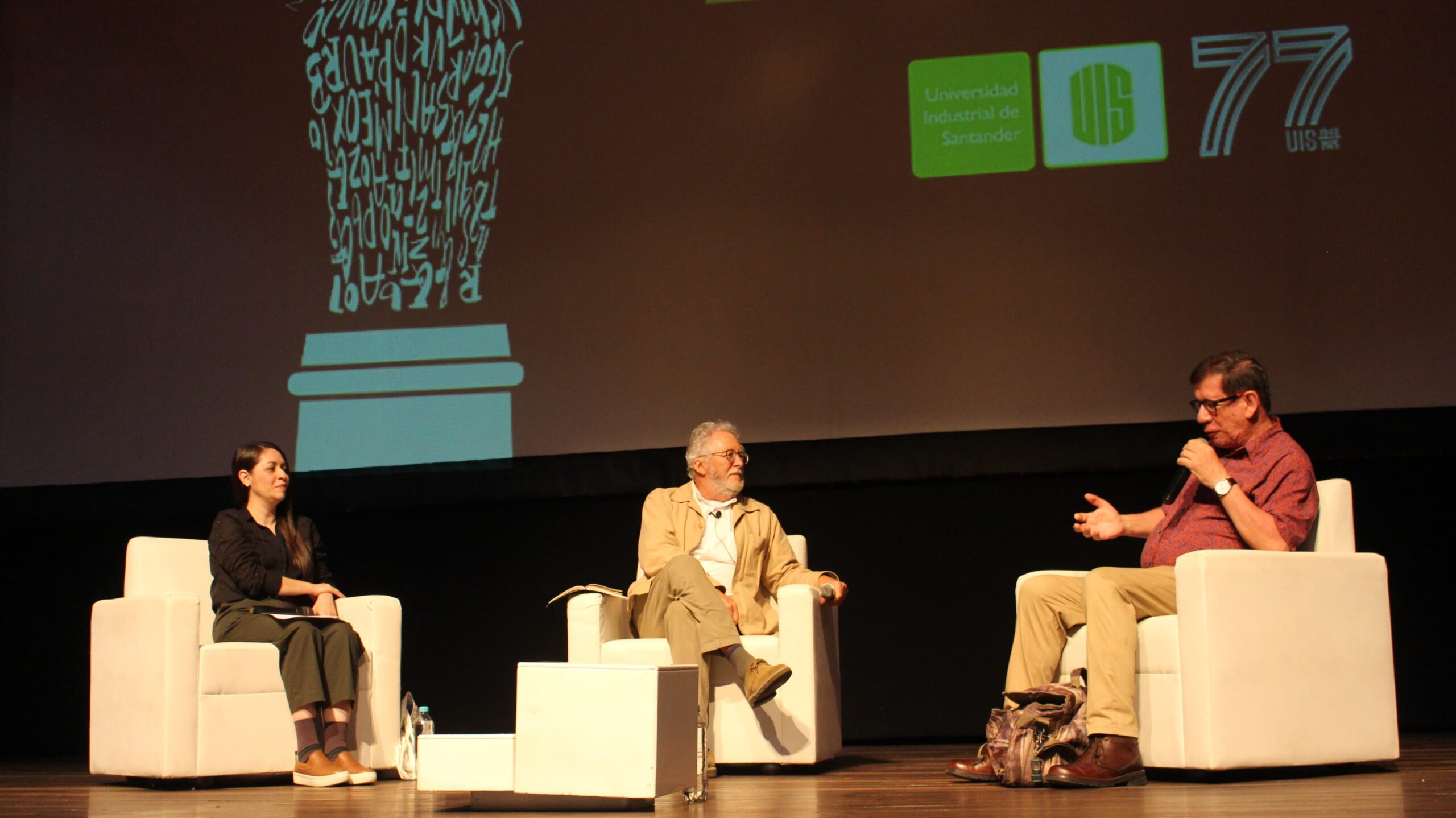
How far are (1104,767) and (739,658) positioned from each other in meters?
0.93

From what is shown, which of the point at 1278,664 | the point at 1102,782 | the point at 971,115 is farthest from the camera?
the point at 971,115

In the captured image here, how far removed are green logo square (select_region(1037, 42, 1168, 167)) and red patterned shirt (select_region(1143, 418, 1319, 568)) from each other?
1477mm

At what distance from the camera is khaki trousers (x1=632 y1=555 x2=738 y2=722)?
3322 millimetres

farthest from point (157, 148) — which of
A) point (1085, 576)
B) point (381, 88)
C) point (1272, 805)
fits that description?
point (1272, 805)

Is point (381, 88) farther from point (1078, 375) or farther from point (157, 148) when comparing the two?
point (1078, 375)

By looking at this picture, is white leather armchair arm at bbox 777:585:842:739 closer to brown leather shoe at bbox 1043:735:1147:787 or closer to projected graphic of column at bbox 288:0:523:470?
brown leather shoe at bbox 1043:735:1147:787

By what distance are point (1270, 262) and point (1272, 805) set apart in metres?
2.36

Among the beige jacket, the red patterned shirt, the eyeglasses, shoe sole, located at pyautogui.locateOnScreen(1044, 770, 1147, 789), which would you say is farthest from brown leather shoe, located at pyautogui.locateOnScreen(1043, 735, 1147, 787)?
the beige jacket

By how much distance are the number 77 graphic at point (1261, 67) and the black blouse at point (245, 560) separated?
126 inches

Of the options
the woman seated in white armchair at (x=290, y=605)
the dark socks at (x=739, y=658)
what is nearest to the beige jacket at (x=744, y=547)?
the dark socks at (x=739, y=658)

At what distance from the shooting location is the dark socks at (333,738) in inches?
135

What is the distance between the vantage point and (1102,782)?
284cm

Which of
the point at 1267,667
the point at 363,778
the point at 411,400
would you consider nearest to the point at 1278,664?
the point at 1267,667

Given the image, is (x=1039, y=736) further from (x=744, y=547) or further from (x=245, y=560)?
(x=245, y=560)
